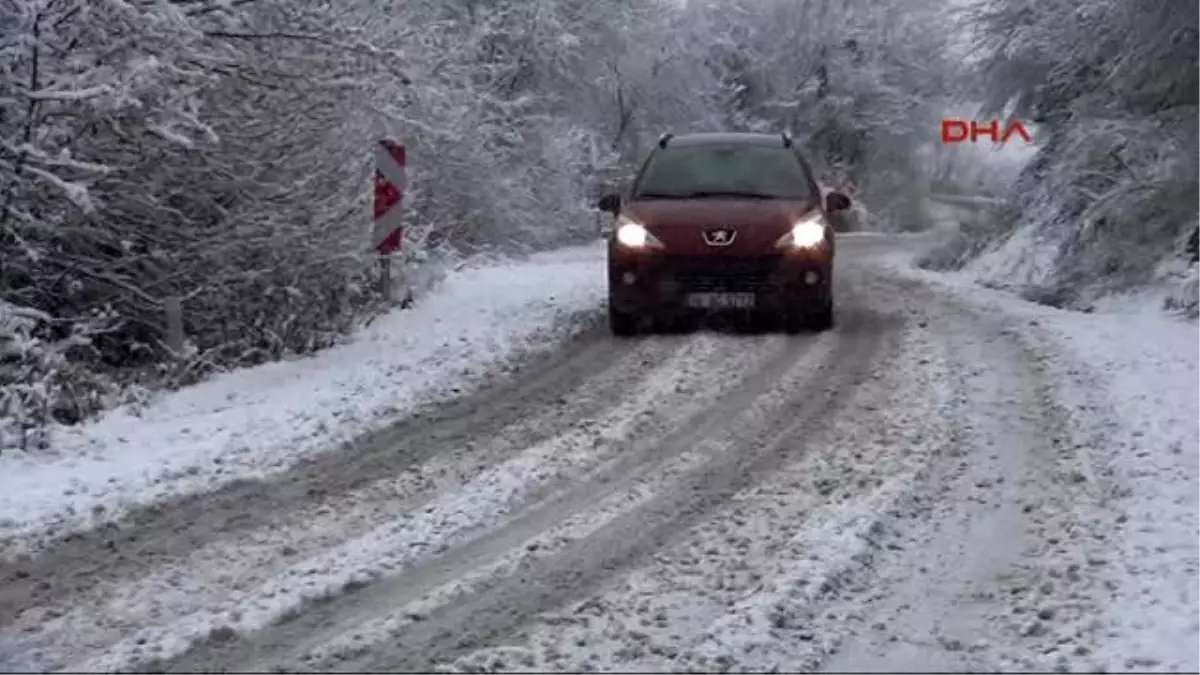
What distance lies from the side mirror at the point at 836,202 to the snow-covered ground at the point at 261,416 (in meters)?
2.51

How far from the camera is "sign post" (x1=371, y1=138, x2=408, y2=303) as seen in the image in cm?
1207

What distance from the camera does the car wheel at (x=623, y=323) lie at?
464 inches

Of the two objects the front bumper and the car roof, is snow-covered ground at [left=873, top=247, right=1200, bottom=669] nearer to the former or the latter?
the front bumper

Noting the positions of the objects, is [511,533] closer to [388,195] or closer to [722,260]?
[722,260]

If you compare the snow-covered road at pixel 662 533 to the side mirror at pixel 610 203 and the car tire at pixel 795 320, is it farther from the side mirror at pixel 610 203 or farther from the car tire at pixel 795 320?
the side mirror at pixel 610 203

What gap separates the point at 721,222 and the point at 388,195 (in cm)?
289

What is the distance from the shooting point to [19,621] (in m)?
5.02

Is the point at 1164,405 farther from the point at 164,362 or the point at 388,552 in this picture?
the point at 164,362

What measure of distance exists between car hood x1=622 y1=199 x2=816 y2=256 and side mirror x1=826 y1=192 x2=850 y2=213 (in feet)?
1.97

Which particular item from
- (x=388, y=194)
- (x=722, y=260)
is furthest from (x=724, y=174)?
(x=388, y=194)

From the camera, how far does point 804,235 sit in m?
11.8

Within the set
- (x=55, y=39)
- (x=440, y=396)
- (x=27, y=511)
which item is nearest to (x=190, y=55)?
(x=55, y=39)

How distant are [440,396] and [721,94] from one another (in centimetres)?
4001

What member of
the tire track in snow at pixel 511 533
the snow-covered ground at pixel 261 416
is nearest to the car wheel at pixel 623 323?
the snow-covered ground at pixel 261 416
